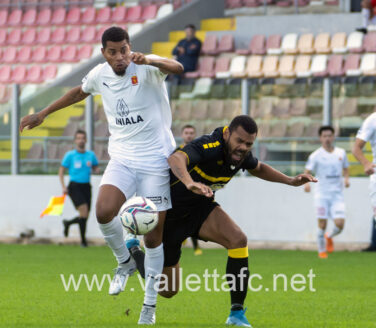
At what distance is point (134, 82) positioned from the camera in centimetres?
772

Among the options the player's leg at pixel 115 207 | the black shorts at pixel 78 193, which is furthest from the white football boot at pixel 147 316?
the black shorts at pixel 78 193

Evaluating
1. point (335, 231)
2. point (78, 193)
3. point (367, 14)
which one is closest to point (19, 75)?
point (78, 193)

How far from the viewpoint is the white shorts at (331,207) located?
1575 centimetres

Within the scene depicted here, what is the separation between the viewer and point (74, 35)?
2556 cm

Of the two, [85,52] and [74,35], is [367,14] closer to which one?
[85,52]

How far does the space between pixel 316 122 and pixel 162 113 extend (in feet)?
32.1

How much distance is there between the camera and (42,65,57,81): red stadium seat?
24422mm

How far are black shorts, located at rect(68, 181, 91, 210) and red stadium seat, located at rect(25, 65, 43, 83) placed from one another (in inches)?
296

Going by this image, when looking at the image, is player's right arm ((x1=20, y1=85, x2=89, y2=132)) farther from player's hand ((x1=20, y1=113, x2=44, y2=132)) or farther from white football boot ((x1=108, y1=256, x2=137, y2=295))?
white football boot ((x1=108, y1=256, x2=137, y2=295))

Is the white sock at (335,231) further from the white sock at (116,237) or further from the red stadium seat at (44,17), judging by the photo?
the red stadium seat at (44,17)

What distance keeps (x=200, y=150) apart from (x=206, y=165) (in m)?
0.21

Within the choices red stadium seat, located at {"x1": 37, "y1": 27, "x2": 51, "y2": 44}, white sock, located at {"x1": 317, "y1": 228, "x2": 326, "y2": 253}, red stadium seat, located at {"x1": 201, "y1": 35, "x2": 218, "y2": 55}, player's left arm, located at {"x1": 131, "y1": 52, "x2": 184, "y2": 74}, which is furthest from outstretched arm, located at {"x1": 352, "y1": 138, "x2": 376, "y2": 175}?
red stadium seat, located at {"x1": 37, "y1": 27, "x2": 51, "y2": 44}

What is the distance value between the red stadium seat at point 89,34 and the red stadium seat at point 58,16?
3.81ft

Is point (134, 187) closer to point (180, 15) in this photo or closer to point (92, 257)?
point (92, 257)
